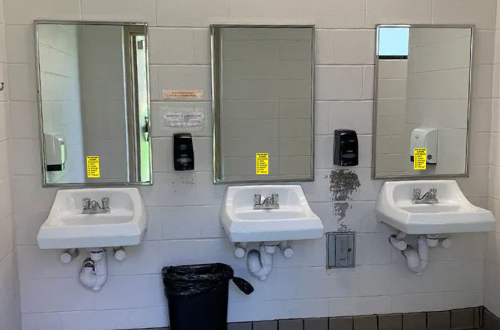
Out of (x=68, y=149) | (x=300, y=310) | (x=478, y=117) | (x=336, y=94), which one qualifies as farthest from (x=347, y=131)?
(x=68, y=149)

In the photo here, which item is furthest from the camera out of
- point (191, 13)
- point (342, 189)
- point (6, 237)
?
point (342, 189)

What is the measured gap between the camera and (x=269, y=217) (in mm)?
2811

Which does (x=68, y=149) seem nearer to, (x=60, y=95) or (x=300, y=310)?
(x=60, y=95)

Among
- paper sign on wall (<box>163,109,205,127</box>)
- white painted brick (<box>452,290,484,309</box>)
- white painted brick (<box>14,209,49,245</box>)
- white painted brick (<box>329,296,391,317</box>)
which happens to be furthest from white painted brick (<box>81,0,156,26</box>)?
white painted brick (<box>452,290,484,309</box>)

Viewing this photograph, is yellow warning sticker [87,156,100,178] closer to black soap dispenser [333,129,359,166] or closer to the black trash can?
the black trash can

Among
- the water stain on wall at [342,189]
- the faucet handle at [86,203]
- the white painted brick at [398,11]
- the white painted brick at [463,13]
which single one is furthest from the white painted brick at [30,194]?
the white painted brick at [463,13]

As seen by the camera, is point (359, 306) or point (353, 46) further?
point (359, 306)

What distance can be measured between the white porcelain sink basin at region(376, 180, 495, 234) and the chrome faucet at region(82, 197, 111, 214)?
150 centimetres

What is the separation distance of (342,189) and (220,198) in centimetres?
69

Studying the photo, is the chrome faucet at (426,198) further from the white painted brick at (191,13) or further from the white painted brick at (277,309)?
the white painted brick at (191,13)

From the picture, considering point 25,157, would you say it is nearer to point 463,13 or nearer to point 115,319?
point 115,319

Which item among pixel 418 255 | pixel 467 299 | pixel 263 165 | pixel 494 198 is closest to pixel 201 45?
pixel 263 165

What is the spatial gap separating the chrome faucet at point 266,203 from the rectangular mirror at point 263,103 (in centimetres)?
11

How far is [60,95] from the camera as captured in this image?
2.79 metres
